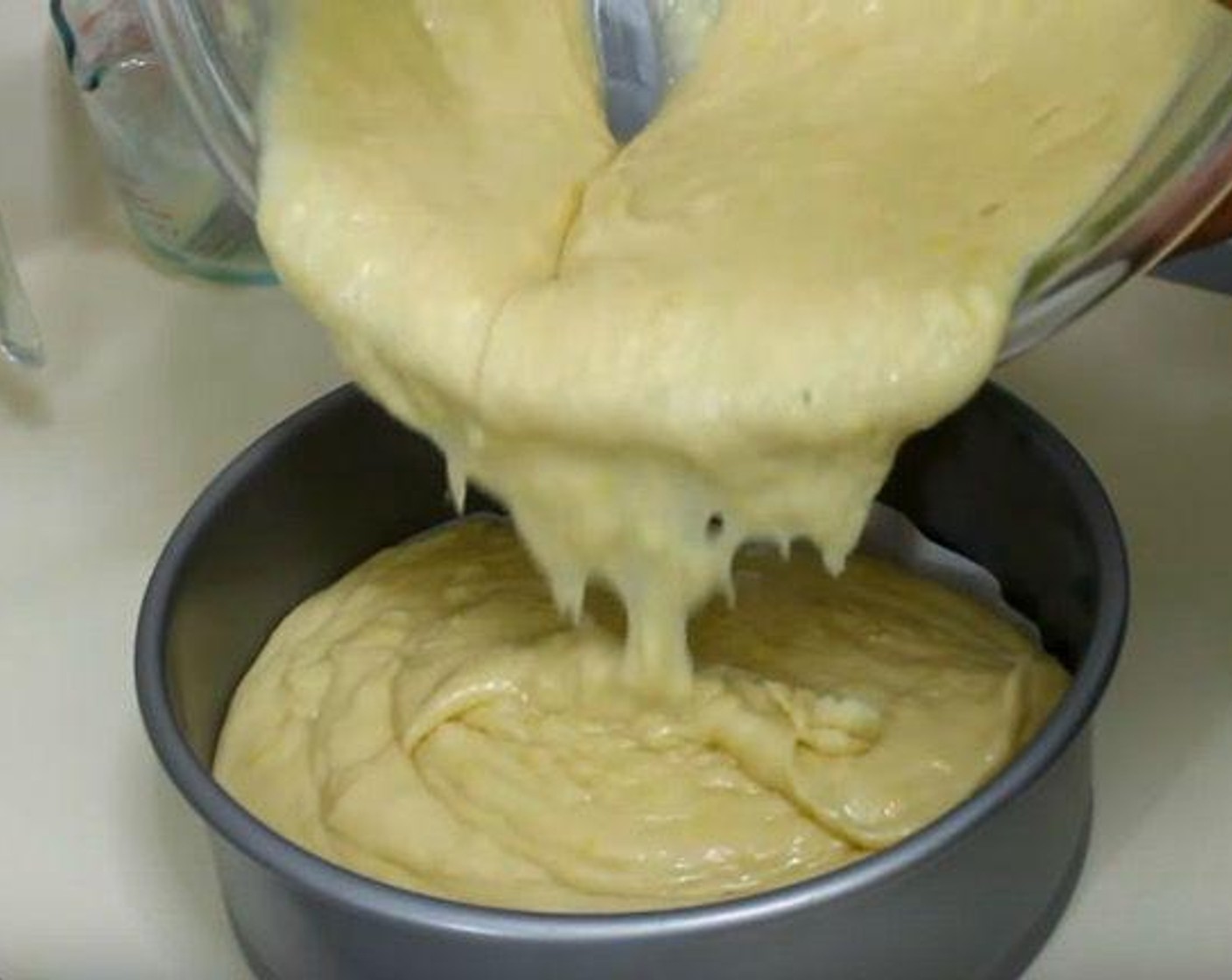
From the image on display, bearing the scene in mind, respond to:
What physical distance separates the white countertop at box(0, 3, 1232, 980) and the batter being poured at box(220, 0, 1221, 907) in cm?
6

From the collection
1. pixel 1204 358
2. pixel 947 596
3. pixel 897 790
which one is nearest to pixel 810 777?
pixel 897 790

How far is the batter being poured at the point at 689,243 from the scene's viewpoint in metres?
0.60

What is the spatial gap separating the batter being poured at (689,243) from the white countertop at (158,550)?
0.06m

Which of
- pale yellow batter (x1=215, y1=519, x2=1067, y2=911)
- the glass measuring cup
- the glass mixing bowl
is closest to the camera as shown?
the glass mixing bowl

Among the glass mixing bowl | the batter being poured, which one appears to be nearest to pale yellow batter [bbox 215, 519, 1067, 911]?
the batter being poured

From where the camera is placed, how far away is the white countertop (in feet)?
2.44

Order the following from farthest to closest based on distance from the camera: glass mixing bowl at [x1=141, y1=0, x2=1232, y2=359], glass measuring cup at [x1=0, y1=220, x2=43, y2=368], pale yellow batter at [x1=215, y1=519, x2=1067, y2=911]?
glass measuring cup at [x1=0, y1=220, x2=43, y2=368], pale yellow batter at [x1=215, y1=519, x2=1067, y2=911], glass mixing bowl at [x1=141, y1=0, x2=1232, y2=359]

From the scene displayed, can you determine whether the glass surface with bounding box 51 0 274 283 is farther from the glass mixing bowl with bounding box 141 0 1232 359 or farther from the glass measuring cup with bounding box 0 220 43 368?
the glass mixing bowl with bounding box 141 0 1232 359

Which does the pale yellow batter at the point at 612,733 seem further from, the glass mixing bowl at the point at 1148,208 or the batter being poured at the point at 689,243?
the glass mixing bowl at the point at 1148,208

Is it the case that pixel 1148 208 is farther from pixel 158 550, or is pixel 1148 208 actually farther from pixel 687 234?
pixel 158 550

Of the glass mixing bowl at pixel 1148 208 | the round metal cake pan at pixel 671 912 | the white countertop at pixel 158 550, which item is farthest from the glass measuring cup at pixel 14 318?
the glass mixing bowl at pixel 1148 208

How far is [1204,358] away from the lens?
91 centimetres

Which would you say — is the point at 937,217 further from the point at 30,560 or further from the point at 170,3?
the point at 30,560

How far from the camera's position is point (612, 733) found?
742mm
